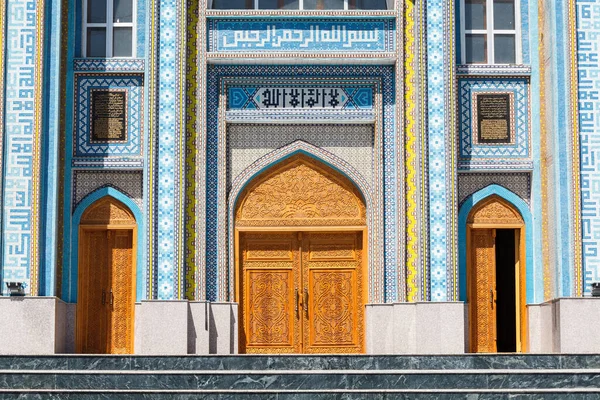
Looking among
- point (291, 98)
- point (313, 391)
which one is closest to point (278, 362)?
point (313, 391)

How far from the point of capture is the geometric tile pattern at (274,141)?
1736 cm

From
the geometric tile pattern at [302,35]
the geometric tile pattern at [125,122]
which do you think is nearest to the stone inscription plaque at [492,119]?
the geometric tile pattern at [302,35]

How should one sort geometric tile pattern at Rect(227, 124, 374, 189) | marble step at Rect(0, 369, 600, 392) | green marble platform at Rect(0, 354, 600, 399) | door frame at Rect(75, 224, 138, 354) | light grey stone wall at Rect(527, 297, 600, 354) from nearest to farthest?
1. green marble platform at Rect(0, 354, 600, 399)
2. marble step at Rect(0, 369, 600, 392)
3. light grey stone wall at Rect(527, 297, 600, 354)
4. door frame at Rect(75, 224, 138, 354)
5. geometric tile pattern at Rect(227, 124, 374, 189)

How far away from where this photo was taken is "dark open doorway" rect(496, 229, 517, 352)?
19875mm

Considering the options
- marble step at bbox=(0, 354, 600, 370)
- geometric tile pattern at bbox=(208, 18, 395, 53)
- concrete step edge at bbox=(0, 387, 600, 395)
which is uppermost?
geometric tile pattern at bbox=(208, 18, 395, 53)

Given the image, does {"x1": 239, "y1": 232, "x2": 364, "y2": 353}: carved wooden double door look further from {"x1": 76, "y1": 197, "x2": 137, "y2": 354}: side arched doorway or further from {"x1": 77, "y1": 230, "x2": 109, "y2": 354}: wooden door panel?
{"x1": 77, "y1": 230, "x2": 109, "y2": 354}: wooden door panel

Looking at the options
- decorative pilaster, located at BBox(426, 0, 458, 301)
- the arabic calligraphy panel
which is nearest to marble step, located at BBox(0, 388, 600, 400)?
decorative pilaster, located at BBox(426, 0, 458, 301)

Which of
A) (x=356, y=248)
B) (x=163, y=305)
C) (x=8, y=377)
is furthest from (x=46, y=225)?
(x=356, y=248)

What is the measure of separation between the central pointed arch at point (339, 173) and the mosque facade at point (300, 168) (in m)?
0.03

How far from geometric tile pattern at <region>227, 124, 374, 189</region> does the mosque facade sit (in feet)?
0.10

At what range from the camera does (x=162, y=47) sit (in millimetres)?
17094

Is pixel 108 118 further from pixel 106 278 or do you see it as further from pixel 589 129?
pixel 589 129

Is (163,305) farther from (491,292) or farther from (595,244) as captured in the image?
(595,244)

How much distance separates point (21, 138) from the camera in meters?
16.6
